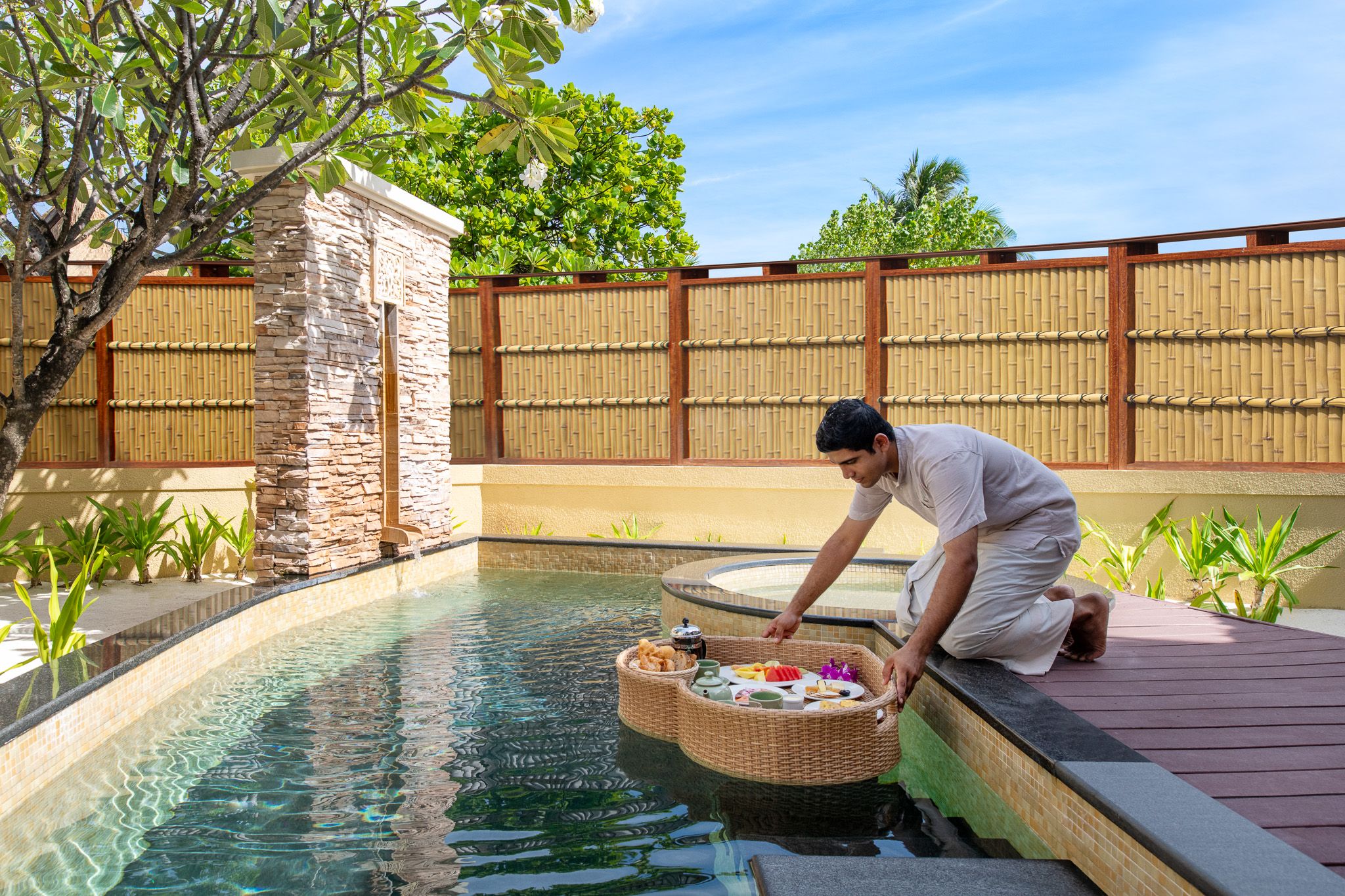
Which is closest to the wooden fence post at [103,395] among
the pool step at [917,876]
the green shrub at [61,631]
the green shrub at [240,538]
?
the green shrub at [240,538]

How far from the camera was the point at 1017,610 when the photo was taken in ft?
11.7

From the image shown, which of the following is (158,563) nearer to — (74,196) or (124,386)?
(124,386)

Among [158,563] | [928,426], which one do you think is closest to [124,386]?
[158,563]

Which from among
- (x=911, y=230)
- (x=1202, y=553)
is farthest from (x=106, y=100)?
(x=911, y=230)

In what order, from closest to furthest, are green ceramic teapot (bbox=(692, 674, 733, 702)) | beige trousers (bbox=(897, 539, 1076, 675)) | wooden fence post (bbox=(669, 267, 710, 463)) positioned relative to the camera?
beige trousers (bbox=(897, 539, 1076, 675)) < green ceramic teapot (bbox=(692, 674, 733, 702)) < wooden fence post (bbox=(669, 267, 710, 463))

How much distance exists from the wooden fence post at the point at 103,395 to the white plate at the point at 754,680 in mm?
7556

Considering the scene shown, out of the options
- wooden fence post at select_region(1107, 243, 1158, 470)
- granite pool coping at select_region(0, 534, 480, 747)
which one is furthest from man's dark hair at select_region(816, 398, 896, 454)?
wooden fence post at select_region(1107, 243, 1158, 470)

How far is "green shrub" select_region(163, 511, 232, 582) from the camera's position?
8.17 metres

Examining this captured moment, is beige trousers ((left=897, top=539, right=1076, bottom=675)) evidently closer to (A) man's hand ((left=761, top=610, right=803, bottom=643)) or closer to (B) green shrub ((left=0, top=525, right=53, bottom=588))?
(A) man's hand ((left=761, top=610, right=803, bottom=643))

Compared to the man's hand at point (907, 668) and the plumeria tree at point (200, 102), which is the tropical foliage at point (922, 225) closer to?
the plumeria tree at point (200, 102)

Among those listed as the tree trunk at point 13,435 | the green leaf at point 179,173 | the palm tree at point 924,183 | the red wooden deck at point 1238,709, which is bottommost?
the red wooden deck at point 1238,709

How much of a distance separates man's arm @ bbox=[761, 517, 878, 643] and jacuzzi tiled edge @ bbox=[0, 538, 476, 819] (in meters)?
2.92

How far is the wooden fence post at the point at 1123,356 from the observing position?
27.8 ft

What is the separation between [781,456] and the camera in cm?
982
